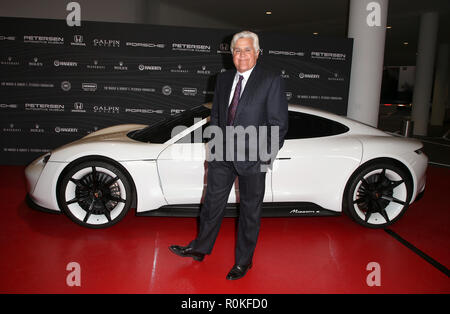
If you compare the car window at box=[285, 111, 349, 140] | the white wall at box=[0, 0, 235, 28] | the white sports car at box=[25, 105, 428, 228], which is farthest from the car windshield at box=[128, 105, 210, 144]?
the white wall at box=[0, 0, 235, 28]

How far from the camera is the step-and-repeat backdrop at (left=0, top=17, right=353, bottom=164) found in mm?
5855

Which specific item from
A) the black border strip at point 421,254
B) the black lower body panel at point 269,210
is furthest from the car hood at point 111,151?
the black border strip at point 421,254

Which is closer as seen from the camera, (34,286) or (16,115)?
(34,286)

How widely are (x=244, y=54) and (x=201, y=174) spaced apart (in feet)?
4.10

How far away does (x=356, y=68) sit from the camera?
21.3 ft

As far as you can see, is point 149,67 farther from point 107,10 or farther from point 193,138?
point 107,10

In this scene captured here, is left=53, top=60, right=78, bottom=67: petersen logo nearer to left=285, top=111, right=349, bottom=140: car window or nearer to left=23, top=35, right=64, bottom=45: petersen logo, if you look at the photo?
left=23, top=35, right=64, bottom=45: petersen logo

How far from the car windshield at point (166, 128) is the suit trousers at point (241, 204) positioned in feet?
3.17

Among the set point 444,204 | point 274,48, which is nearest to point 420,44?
point 274,48

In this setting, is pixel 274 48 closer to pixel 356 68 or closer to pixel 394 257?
pixel 356 68

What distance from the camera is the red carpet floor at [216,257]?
2545mm
